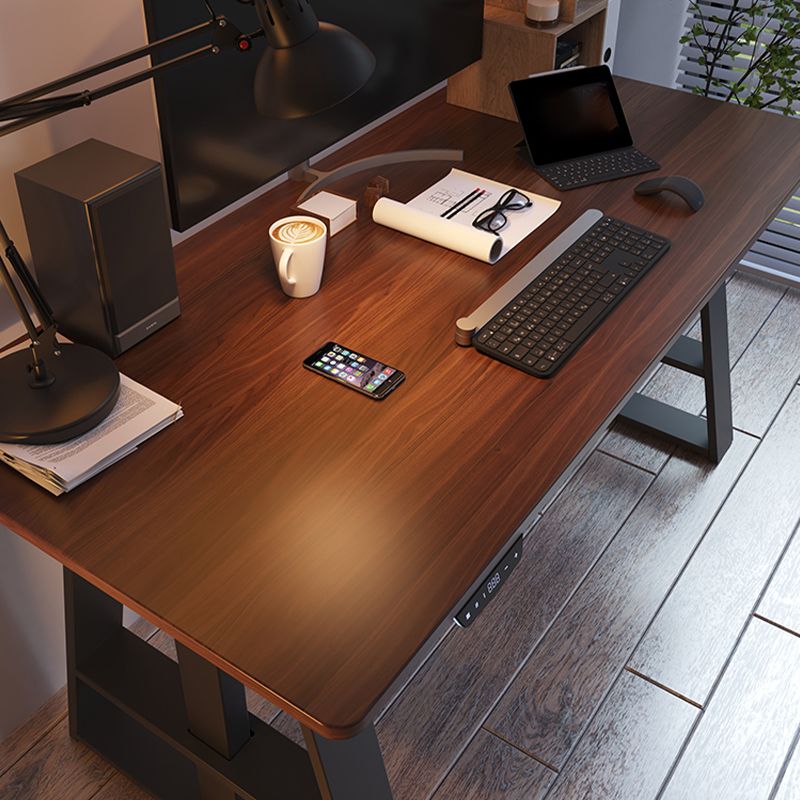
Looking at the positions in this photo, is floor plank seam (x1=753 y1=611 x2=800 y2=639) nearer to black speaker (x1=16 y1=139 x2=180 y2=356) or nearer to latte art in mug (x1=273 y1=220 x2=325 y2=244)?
latte art in mug (x1=273 y1=220 x2=325 y2=244)

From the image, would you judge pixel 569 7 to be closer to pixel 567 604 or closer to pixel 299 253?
pixel 299 253

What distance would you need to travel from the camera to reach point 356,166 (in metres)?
1.89

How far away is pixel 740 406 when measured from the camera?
2639 millimetres

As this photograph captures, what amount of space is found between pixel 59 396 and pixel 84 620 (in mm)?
593

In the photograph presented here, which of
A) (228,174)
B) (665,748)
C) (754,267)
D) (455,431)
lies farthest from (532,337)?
(754,267)

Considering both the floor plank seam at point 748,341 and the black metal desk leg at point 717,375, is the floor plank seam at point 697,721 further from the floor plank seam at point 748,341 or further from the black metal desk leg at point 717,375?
the floor plank seam at point 748,341

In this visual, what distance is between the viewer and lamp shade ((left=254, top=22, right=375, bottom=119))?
1.20 metres

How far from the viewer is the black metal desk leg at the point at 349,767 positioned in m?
1.22

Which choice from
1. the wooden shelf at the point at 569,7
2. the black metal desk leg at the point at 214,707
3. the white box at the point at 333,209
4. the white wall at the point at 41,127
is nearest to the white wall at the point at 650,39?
the wooden shelf at the point at 569,7

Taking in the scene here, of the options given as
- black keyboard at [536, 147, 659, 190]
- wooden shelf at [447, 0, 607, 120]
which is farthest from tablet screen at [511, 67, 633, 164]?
wooden shelf at [447, 0, 607, 120]

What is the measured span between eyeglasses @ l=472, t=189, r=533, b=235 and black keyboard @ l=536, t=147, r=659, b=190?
10cm

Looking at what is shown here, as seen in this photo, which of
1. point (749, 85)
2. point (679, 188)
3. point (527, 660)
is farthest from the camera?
point (749, 85)

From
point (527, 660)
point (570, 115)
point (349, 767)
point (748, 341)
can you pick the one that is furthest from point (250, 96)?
point (748, 341)

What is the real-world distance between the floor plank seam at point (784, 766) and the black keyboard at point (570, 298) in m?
0.97
